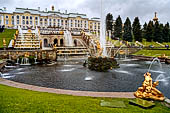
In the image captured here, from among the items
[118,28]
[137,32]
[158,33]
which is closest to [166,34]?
[158,33]

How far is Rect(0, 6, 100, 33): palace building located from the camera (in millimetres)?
83375

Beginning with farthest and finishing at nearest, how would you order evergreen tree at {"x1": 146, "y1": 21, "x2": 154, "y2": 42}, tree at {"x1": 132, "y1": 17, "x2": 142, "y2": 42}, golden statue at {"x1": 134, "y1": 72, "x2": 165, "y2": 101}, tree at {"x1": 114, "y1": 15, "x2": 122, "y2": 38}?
1. tree at {"x1": 114, "y1": 15, "x2": 122, "y2": 38}
2. evergreen tree at {"x1": 146, "y1": 21, "x2": 154, "y2": 42}
3. tree at {"x1": 132, "y1": 17, "x2": 142, "y2": 42}
4. golden statue at {"x1": 134, "y1": 72, "x2": 165, "y2": 101}

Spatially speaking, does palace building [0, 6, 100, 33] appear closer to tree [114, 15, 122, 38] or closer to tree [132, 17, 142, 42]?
tree [114, 15, 122, 38]

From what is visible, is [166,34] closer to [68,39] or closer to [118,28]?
[118,28]

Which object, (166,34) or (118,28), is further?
(118,28)

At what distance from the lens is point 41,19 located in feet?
293

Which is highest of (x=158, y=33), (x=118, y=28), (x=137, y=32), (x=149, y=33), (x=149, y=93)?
(x=118, y=28)

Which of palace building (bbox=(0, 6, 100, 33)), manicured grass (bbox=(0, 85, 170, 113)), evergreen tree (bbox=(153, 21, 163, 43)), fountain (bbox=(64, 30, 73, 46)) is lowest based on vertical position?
manicured grass (bbox=(0, 85, 170, 113))

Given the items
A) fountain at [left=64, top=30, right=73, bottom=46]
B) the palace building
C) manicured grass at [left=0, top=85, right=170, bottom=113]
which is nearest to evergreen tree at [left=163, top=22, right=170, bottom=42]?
the palace building

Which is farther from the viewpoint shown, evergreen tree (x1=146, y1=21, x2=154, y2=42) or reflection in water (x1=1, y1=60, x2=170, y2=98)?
evergreen tree (x1=146, y1=21, x2=154, y2=42)

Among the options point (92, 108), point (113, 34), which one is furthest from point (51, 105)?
point (113, 34)

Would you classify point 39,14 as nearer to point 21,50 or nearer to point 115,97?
point 21,50

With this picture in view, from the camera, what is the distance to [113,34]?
6750 centimetres

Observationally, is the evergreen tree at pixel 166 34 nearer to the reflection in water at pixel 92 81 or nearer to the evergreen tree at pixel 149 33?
the evergreen tree at pixel 149 33
